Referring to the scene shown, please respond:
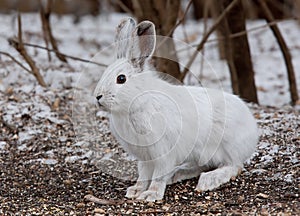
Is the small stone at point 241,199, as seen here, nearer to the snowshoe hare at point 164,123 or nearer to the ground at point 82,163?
the ground at point 82,163

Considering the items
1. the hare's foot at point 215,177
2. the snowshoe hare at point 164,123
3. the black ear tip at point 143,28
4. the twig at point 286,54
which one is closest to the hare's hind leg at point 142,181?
the snowshoe hare at point 164,123

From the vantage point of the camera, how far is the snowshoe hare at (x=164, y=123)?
12.0 feet

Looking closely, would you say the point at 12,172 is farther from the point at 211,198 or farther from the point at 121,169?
the point at 211,198

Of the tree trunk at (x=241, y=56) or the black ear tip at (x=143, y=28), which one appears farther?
the tree trunk at (x=241, y=56)

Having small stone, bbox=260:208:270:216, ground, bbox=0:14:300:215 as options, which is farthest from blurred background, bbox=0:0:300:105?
small stone, bbox=260:208:270:216

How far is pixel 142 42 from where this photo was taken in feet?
12.3

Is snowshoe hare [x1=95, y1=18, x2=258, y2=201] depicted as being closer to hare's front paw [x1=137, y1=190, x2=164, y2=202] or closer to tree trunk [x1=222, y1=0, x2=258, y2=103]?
hare's front paw [x1=137, y1=190, x2=164, y2=202]

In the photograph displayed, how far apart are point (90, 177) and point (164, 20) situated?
7.64 feet

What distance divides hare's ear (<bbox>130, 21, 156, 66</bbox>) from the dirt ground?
882mm

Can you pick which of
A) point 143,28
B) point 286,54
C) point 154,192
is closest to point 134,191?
point 154,192

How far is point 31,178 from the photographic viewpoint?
4.46 metres

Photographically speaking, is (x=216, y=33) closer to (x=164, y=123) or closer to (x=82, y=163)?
(x=82, y=163)

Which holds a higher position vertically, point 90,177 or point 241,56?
point 241,56

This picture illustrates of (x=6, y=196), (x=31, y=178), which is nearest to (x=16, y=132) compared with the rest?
(x=31, y=178)
